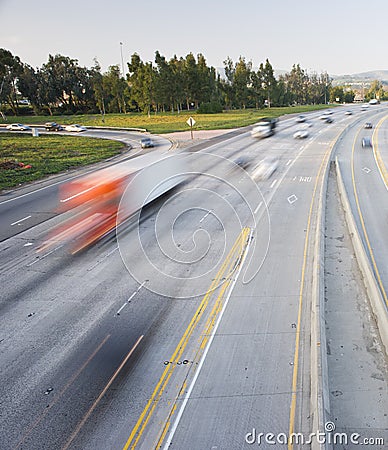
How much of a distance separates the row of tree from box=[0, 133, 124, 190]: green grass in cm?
4304

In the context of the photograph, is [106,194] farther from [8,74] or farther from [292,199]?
[8,74]

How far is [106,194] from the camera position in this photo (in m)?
26.4

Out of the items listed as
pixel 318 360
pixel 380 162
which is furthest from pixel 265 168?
pixel 318 360

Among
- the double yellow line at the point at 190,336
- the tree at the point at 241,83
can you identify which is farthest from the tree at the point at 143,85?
the double yellow line at the point at 190,336

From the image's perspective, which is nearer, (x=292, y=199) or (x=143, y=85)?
(x=292, y=199)

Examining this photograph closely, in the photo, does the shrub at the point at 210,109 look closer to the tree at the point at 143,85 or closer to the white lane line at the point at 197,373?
the tree at the point at 143,85

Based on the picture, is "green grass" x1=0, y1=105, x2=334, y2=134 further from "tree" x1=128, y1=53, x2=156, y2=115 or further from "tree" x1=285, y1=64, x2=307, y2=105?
"tree" x1=285, y1=64, x2=307, y2=105

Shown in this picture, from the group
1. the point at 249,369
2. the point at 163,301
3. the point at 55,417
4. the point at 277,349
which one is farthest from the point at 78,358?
the point at 277,349

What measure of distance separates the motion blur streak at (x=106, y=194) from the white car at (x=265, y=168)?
6.03 metres

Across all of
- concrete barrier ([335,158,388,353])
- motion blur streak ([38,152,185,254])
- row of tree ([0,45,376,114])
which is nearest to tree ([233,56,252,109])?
row of tree ([0,45,376,114])

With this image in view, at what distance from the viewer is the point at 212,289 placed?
13867 mm

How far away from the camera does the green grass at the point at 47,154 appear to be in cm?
3291

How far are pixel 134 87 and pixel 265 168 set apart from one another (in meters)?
71.8

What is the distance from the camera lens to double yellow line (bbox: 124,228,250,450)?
837 cm
